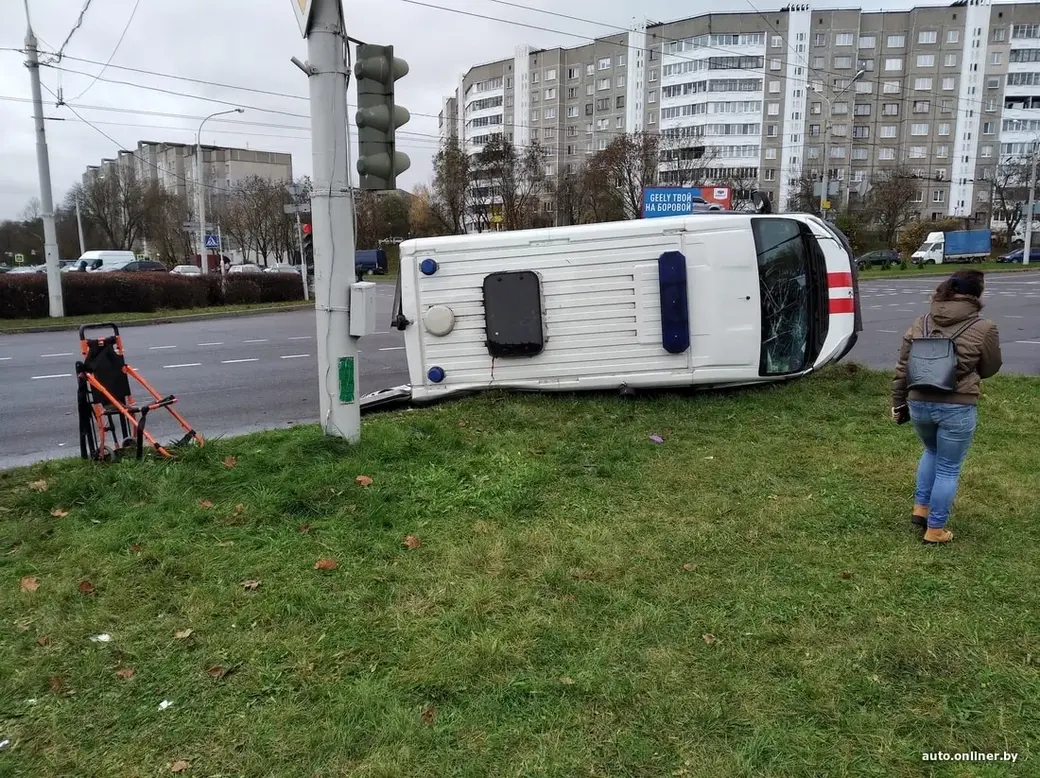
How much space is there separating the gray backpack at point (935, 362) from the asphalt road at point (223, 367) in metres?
6.27

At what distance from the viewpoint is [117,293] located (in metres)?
23.8

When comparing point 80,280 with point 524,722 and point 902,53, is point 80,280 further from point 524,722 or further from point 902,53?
point 902,53

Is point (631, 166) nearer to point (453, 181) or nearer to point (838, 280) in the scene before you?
point (453, 181)

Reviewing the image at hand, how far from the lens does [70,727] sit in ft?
9.30

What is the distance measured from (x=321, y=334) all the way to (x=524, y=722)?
4.12m

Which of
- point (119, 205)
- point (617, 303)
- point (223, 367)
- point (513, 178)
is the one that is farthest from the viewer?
point (119, 205)

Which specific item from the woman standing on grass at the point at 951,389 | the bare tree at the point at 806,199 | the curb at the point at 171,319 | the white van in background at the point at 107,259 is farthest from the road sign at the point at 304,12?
the bare tree at the point at 806,199

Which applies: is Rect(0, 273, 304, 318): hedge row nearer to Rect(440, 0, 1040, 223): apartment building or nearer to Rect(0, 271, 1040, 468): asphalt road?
Rect(0, 271, 1040, 468): asphalt road

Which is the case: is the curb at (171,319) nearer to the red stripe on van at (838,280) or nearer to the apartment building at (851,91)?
the red stripe on van at (838,280)

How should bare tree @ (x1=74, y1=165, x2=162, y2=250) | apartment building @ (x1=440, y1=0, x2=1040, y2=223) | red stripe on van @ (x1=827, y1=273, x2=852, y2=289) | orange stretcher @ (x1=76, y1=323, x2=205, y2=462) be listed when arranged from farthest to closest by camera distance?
apartment building @ (x1=440, y1=0, x2=1040, y2=223)
bare tree @ (x1=74, y1=165, x2=162, y2=250)
red stripe on van @ (x1=827, y1=273, x2=852, y2=289)
orange stretcher @ (x1=76, y1=323, x2=205, y2=462)

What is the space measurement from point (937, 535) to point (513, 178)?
180ft

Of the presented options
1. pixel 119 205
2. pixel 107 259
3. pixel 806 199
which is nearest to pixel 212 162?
pixel 119 205

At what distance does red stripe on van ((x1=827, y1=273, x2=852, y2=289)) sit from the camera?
7.80 m

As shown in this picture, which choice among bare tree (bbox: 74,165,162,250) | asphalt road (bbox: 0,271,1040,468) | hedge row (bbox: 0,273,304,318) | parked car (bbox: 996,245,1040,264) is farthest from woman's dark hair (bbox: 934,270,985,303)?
bare tree (bbox: 74,165,162,250)
